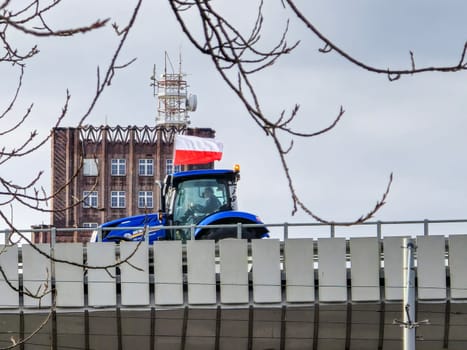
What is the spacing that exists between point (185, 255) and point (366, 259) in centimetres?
353

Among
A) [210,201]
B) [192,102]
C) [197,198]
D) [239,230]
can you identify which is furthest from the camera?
[192,102]

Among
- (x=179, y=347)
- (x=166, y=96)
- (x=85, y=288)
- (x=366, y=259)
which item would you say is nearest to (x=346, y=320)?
(x=366, y=259)

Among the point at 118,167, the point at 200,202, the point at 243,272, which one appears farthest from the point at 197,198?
the point at 118,167

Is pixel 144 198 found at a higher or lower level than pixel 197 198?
higher

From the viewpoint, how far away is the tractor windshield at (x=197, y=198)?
28.3 metres

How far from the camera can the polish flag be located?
120 ft

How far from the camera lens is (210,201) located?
28.9 m

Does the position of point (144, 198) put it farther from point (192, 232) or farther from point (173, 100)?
point (192, 232)

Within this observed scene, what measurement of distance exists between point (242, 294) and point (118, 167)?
62782 millimetres

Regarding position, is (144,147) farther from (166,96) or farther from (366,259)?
(366,259)

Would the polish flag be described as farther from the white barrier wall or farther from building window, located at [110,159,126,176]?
building window, located at [110,159,126,176]

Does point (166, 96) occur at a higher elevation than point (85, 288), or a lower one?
higher

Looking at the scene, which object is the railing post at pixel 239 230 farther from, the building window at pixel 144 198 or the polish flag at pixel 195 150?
the building window at pixel 144 198

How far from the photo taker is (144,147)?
91500 millimetres
